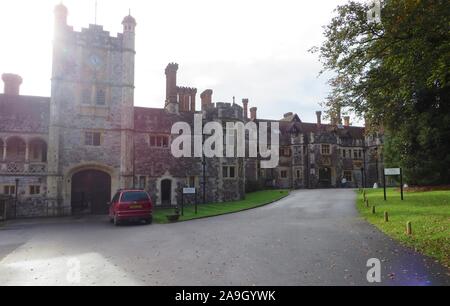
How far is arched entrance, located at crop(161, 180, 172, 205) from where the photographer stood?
28391 millimetres

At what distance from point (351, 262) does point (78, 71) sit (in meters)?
25.1

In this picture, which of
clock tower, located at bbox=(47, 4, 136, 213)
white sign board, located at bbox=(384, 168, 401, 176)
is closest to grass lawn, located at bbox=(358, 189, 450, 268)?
white sign board, located at bbox=(384, 168, 401, 176)

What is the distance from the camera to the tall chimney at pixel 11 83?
1113 inches

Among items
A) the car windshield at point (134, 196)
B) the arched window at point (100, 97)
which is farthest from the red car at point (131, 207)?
the arched window at point (100, 97)

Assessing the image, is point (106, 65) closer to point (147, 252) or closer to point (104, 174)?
point (104, 174)

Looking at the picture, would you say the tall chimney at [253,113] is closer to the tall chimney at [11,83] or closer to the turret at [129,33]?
the turret at [129,33]

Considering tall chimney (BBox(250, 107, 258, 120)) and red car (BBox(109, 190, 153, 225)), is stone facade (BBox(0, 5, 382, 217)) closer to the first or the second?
red car (BBox(109, 190, 153, 225))

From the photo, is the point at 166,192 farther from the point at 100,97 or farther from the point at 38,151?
the point at 38,151

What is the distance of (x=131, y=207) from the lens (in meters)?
17.3

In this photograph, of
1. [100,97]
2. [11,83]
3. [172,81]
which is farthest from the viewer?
[172,81]

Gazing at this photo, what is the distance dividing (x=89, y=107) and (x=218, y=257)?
2123 cm

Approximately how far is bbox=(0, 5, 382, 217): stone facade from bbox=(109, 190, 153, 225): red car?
915 centimetres

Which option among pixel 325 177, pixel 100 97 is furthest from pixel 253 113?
pixel 100 97
